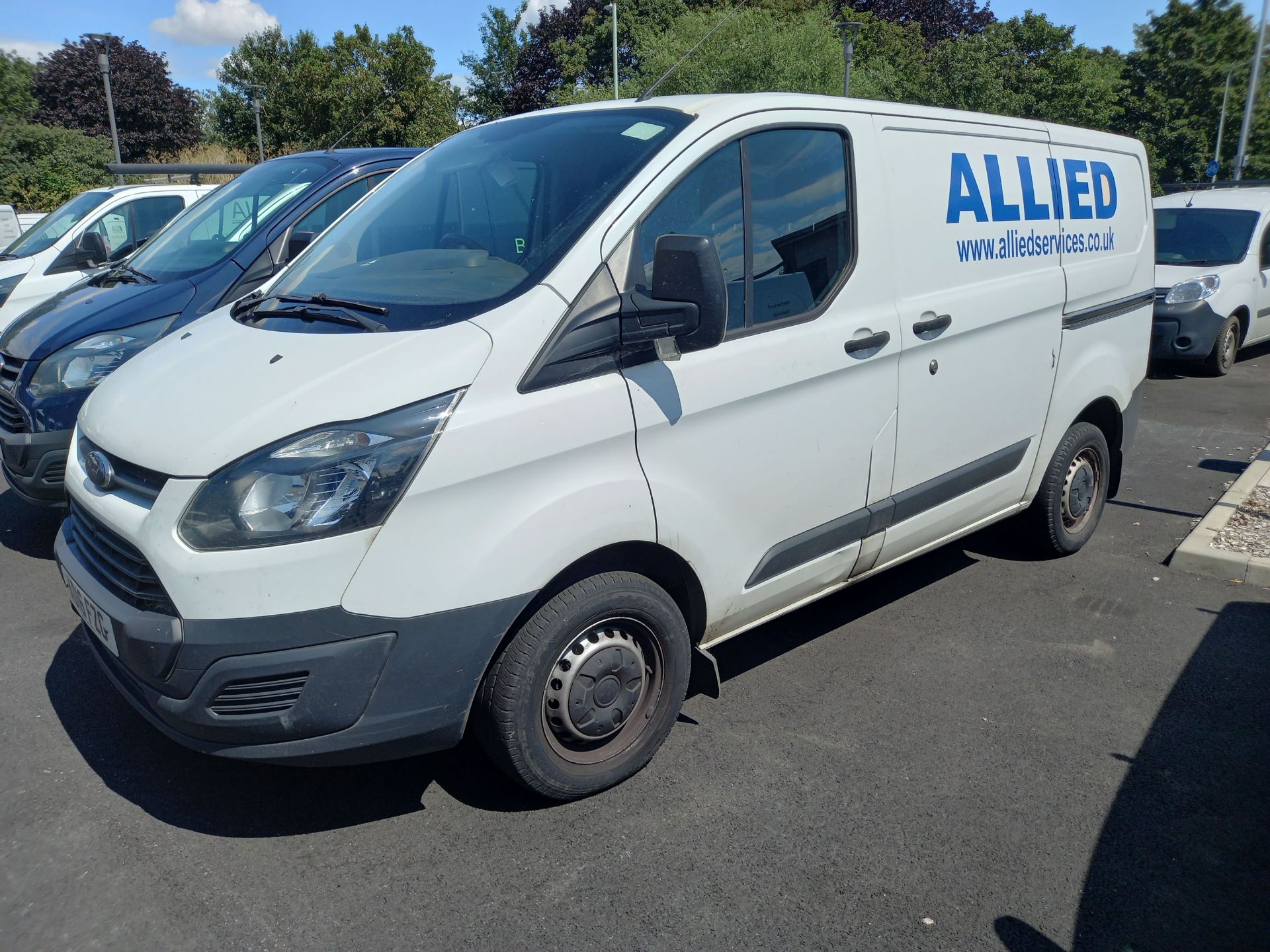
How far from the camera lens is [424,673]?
2.76 meters

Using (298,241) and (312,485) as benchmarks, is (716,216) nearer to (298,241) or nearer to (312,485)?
(312,485)

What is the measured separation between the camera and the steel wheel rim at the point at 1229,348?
10.9m

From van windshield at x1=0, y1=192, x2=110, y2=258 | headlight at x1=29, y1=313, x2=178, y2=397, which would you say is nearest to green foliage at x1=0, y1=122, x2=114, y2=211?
van windshield at x1=0, y1=192, x2=110, y2=258

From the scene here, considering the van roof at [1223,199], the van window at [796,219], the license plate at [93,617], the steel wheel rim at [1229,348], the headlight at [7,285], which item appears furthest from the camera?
the van roof at [1223,199]

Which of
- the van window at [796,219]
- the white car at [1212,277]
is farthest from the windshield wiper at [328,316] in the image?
the white car at [1212,277]

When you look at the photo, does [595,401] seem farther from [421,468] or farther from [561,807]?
[561,807]

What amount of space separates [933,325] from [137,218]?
26.8ft

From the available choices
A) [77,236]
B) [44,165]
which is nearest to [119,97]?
[44,165]

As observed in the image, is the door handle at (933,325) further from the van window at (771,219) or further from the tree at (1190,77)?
the tree at (1190,77)

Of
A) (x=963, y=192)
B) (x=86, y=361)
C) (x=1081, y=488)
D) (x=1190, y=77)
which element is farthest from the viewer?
(x=1190, y=77)

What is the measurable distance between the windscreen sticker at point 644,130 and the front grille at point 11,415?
11.5 feet

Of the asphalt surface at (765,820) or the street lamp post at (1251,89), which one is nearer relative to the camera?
the asphalt surface at (765,820)

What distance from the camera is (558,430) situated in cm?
287

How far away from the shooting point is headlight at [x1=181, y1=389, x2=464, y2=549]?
103 inches
